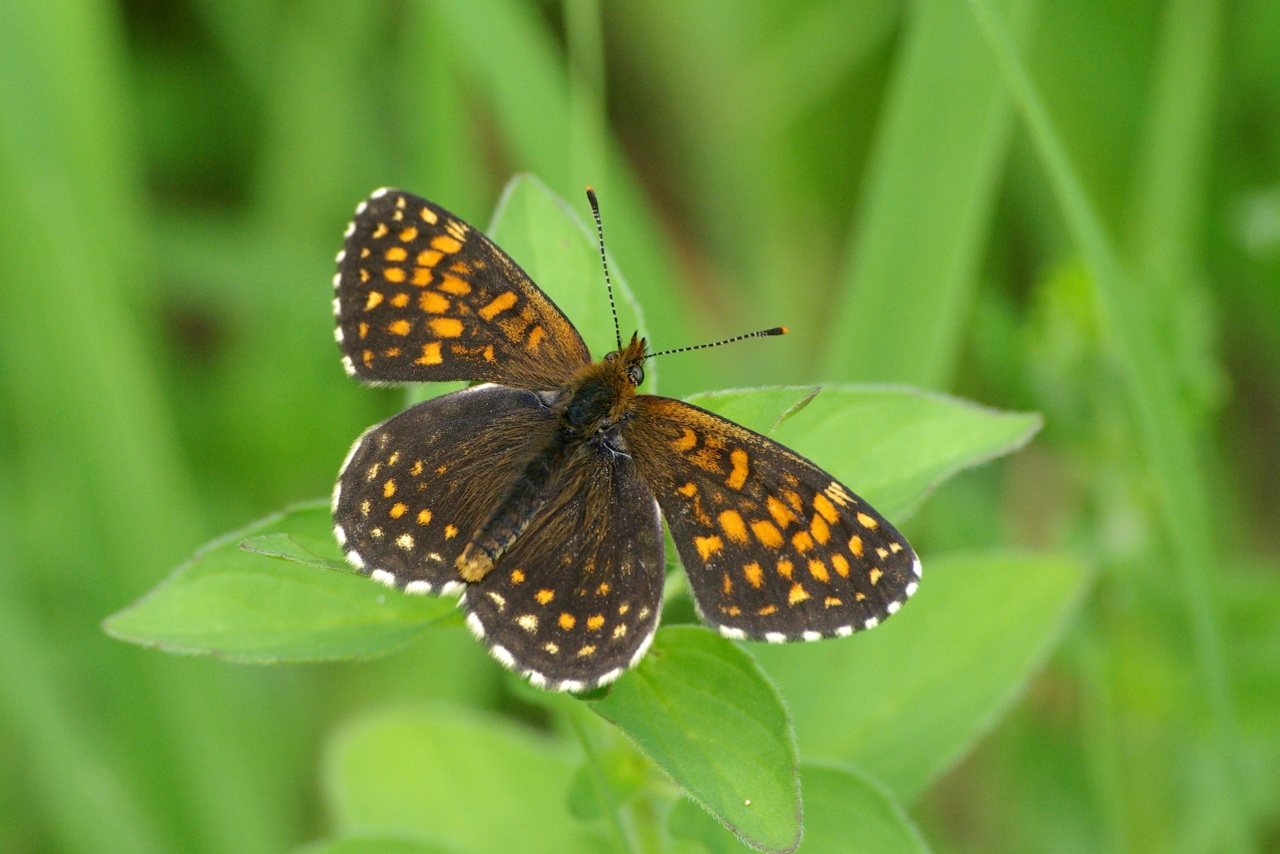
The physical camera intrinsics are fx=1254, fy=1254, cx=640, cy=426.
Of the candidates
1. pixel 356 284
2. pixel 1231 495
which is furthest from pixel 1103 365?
pixel 356 284

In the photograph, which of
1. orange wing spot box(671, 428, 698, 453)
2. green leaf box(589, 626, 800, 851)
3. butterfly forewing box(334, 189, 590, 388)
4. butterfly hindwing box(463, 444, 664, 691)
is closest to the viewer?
green leaf box(589, 626, 800, 851)

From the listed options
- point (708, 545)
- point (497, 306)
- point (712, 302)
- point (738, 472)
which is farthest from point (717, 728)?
point (712, 302)

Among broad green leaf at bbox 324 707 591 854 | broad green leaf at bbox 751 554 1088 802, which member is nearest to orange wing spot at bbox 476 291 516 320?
broad green leaf at bbox 751 554 1088 802

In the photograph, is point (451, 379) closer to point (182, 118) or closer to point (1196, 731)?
point (1196, 731)

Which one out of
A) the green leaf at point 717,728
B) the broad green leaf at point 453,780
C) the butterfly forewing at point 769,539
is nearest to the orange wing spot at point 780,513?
the butterfly forewing at point 769,539

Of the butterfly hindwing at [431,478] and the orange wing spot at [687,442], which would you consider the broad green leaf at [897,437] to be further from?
the butterfly hindwing at [431,478]

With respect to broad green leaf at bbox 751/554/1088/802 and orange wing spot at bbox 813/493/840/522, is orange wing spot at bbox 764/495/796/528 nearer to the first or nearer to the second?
orange wing spot at bbox 813/493/840/522
